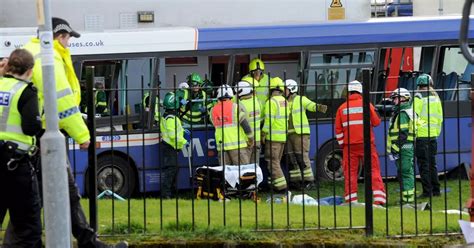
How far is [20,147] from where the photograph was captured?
7.32 m

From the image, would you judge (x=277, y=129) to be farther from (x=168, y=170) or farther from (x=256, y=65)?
(x=256, y=65)

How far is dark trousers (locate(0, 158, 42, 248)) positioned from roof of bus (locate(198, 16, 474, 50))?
27.8 feet

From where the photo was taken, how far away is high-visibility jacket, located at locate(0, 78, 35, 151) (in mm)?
7297

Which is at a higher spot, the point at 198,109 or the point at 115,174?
the point at 198,109

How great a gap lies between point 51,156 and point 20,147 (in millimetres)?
572

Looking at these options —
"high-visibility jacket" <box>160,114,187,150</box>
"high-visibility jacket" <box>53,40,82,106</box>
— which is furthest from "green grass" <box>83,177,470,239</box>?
"high-visibility jacket" <box>160,114,187,150</box>

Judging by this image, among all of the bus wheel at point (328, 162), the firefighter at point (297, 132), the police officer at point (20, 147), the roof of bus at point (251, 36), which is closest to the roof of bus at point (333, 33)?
the roof of bus at point (251, 36)

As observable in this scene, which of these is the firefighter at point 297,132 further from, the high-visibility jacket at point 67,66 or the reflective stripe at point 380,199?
the high-visibility jacket at point 67,66

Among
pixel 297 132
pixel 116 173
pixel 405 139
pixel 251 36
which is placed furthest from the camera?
pixel 251 36

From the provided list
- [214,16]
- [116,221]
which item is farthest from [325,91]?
[116,221]

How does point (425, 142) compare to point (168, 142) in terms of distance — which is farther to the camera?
point (425, 142)

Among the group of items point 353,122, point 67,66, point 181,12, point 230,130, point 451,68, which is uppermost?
point 181,12

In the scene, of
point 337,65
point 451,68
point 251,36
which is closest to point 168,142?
point 251,36

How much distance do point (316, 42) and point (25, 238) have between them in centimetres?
940
